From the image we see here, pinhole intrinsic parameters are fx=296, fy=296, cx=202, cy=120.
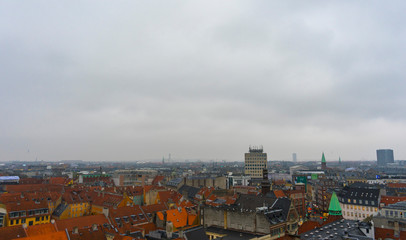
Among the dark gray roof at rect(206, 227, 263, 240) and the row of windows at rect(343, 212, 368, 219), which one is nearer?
the dark gray roof at rect(206, 227, 263, 240)

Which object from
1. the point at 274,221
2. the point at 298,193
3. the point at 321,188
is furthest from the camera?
the point at 321,188

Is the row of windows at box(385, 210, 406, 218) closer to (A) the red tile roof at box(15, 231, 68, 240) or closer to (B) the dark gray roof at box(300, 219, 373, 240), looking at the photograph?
(B) the dark gray roof at box(300, 219, 373, 240)

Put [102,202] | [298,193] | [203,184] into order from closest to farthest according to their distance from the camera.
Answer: [102,202], [298,193], [203,184]

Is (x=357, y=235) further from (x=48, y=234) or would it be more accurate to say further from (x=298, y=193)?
(x=298, y=193)

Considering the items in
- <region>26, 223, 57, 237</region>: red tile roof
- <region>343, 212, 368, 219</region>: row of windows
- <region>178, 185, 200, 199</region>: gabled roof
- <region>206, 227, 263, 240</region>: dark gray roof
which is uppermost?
<region>26, 223, 57, 237</region>: red tile roof

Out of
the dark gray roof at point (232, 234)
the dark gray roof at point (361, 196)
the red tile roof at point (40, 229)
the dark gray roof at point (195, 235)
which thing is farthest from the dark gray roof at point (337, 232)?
the red tile roof at point (40, 229)

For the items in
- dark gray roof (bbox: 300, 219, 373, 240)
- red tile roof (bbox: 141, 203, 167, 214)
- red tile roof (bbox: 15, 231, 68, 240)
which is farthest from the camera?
red tile roof (bbox: 141, 203, 167, 214)

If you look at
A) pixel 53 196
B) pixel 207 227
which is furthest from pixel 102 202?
pixel 207 227

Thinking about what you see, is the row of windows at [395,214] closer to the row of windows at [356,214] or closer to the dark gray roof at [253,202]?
the dark gray roof at [253,202]

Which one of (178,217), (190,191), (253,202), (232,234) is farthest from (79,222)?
(190,191)

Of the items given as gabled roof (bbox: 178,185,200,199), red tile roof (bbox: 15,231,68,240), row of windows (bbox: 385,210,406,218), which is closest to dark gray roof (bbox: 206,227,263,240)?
red tile roof (bbox: 15,231,68,240)

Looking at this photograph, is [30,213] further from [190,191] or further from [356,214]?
[356,214]
